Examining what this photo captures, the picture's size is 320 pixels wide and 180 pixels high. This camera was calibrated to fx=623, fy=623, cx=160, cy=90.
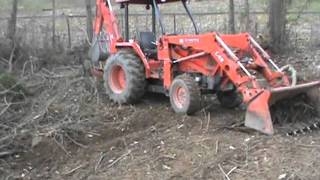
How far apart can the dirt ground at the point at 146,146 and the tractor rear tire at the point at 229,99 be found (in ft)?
0.49

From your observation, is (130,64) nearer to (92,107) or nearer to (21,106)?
(92,107)

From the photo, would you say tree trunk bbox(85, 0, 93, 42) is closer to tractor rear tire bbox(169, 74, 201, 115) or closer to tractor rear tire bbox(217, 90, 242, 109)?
tractor rear tire bbox(217, 90, 242, 109)

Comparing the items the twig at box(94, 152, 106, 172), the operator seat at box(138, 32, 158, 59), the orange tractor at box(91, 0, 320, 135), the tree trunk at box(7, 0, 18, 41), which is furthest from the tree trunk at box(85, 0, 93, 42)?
the twig at box(94, 152, 106, 172)

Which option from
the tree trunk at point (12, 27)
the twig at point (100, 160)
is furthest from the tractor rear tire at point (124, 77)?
the tree trunk at point (12, 27)

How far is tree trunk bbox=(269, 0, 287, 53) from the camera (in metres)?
15.9

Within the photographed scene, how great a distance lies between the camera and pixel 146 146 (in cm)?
845

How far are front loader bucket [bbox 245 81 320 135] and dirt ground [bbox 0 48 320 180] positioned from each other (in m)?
0.15

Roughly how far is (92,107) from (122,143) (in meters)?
2.52

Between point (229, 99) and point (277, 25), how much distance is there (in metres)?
6.18

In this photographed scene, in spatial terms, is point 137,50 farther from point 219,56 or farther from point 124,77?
point 219,56

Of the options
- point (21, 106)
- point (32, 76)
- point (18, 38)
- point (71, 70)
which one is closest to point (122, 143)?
point (21, 106)

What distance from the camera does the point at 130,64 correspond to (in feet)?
36.0

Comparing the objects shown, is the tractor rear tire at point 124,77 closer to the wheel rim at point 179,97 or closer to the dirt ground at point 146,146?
the dirt ground at point 146,146

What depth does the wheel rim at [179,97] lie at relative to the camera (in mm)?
9810
